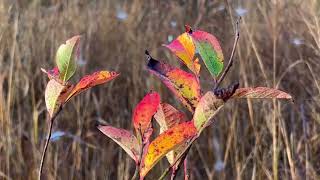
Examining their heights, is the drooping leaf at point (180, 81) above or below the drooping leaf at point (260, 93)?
above

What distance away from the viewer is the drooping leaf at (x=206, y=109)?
46cm

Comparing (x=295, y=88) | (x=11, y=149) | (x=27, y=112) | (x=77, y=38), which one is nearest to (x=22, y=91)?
(x=27, y=112)

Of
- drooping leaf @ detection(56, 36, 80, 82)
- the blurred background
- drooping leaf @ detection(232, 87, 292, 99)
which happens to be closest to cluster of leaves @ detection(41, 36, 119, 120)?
drooping leaf @ detection(56, 36, 80, 82)

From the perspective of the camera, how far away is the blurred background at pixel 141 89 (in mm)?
1371

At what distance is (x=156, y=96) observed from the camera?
0.49 m

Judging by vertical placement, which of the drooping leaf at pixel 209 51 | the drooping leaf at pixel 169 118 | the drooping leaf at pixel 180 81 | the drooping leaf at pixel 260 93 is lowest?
the drooping leaf at pixel 169 118

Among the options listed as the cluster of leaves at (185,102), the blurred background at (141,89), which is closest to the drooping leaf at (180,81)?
the cluster of leaves at (185,102)

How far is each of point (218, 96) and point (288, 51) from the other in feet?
5.92

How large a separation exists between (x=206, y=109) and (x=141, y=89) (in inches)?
59.9

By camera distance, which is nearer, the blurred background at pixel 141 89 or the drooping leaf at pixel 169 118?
the drooping leaf at pixel 169 118

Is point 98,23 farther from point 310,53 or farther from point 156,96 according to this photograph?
point 156,96

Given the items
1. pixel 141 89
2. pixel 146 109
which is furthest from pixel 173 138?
pixel 141 89

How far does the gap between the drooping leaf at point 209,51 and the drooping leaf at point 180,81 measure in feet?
0.07

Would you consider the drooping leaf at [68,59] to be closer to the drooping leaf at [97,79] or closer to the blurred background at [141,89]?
the drooping leaf at [97,79]
